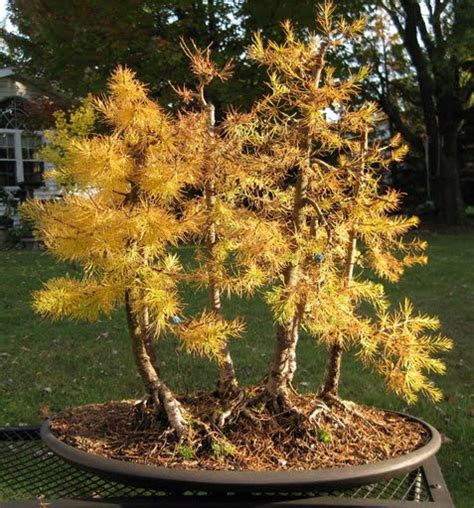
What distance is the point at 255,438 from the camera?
1.95 m

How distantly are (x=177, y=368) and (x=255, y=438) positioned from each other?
122 inches

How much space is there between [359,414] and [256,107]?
104cm

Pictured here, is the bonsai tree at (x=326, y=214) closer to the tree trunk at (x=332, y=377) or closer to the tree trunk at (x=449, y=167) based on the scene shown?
the tree trunk at (x=332, y=377)

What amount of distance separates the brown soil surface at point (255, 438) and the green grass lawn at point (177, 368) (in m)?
1.45

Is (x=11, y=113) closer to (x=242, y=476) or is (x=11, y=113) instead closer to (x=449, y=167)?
(x=449, y=167)

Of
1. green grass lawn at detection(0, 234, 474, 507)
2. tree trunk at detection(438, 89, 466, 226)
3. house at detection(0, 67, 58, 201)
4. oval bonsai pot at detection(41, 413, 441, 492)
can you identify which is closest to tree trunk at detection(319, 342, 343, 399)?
oval bonsai pot at detection(41, 413, 441, 492)

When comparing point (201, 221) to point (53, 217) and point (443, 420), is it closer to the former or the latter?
point (53, 217)

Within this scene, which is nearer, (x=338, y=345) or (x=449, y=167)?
(x=338, y=345)

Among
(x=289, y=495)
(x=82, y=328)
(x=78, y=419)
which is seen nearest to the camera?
(x=289, y=495)

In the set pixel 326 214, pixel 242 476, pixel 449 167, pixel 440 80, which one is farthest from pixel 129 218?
pixel 449 167

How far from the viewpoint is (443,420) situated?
4086 mm

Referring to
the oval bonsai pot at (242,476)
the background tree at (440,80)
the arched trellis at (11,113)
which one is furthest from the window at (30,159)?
the oval bonsai pot at (242,476)

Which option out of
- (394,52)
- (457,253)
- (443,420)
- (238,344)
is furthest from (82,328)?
(394,52)

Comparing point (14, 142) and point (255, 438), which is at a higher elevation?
point (14, 142)
